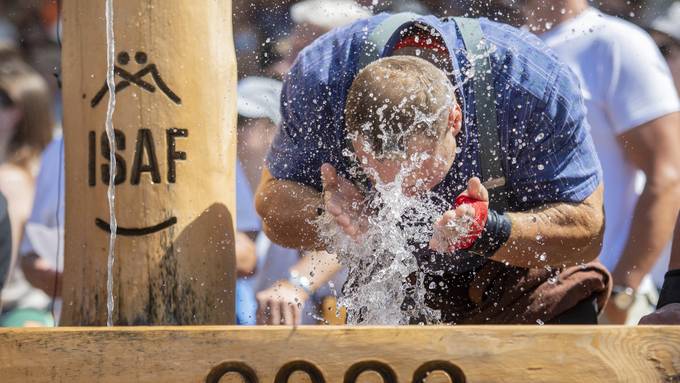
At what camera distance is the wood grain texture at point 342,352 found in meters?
2.27

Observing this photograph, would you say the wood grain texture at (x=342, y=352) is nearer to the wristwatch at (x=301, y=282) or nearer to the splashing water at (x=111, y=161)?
the splashing water at (x=111, y=161)

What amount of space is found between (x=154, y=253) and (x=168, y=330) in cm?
44

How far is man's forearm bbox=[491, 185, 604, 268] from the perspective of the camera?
2.95 meters

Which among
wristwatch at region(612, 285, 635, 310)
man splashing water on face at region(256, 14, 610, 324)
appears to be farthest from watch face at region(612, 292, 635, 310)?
man splashing water on face at region(256, 14, 610, 324)

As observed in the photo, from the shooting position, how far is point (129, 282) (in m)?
2.72

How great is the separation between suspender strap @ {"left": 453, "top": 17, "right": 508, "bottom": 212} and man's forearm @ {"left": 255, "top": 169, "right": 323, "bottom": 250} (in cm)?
44

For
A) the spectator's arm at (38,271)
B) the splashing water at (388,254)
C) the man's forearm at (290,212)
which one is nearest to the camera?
the splashing water at (388,254)

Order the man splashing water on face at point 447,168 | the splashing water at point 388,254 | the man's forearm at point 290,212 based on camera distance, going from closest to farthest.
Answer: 1. the man splashing water on face at point 447,168
2. the splashing water at point 388,254
3. the man's forearm at point 290,212

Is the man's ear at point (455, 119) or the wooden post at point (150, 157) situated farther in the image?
the man's ear at point (455, 119)

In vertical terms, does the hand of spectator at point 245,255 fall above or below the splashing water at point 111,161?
below

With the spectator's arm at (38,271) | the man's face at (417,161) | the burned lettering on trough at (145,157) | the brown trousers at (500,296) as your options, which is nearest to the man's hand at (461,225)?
the man's face at (417,161)

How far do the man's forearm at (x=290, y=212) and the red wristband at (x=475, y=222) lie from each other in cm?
42

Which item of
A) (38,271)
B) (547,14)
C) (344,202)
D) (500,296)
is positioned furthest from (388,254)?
(38,271)

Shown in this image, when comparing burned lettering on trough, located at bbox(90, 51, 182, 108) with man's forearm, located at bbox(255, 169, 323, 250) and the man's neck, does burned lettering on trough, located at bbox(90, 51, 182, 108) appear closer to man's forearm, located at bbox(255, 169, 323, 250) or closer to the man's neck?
man's forearm, located at bbox(255, 169, 323, 250)
